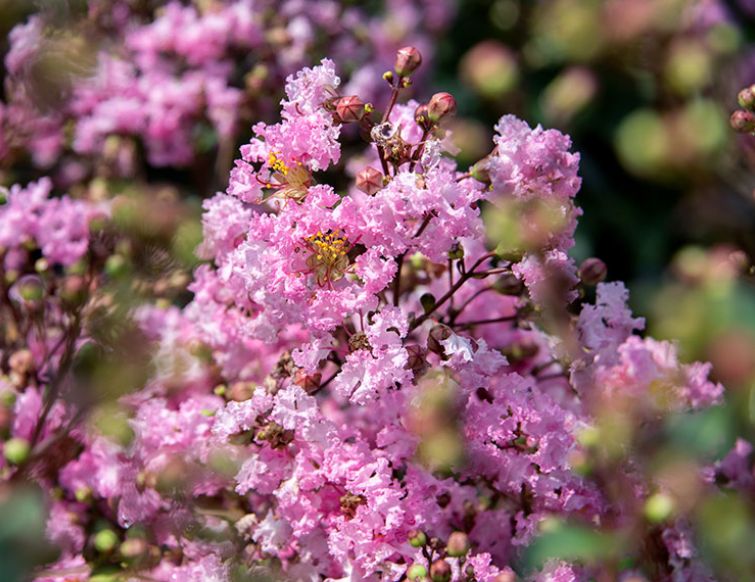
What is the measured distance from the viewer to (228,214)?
3.39 feet

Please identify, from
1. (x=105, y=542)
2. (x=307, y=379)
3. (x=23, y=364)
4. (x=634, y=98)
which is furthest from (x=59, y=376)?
(x=634, y=98)

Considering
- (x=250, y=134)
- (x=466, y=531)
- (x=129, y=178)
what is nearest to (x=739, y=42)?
(x=250, y=134)

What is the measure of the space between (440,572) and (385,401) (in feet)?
0.54

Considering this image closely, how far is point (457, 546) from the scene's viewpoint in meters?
0.94

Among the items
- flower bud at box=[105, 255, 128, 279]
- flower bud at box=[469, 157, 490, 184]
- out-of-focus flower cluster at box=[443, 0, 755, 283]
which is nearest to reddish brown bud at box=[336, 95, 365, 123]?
flower bud at box=[469, 157, 490, 184]

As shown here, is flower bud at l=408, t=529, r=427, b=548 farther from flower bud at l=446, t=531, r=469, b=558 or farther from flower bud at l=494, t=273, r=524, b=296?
flower bud at l=494, t=273, r=524, b=296

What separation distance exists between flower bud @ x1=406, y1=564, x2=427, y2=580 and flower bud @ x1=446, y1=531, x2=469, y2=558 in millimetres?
39

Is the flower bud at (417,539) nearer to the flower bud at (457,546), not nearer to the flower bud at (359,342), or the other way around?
the flower bud at (457,546)

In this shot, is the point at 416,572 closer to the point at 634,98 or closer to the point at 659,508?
the point at 659,508

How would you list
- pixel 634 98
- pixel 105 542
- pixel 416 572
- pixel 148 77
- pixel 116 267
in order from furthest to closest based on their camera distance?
pixel 634 98 → pixel 148 77 → pixel 116 267 → pixel 105 542 → pixel 416 572

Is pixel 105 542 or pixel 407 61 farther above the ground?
pixel 407 61

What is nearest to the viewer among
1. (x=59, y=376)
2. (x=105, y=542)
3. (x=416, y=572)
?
(x=416, y=572)

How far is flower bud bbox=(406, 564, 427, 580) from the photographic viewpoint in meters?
0.90

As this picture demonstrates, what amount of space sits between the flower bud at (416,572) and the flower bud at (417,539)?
0.06 feet
